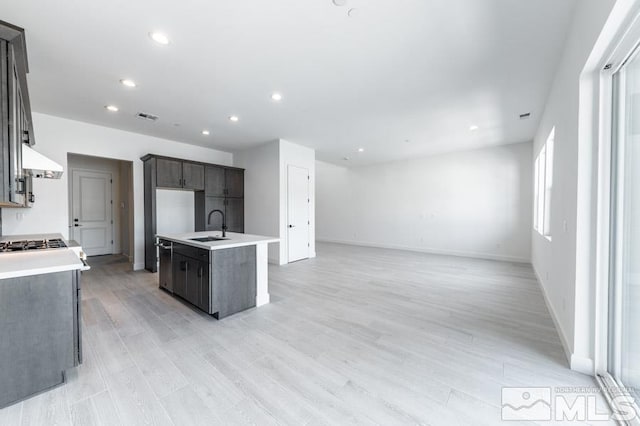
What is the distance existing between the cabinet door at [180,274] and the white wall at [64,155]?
2.40 m

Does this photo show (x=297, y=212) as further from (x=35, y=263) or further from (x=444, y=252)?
(x=35, y=263)

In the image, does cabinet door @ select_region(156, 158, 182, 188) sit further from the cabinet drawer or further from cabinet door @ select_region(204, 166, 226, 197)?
the cabinet drawer

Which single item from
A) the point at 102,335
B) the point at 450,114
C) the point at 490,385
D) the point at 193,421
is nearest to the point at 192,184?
the point at 102,335

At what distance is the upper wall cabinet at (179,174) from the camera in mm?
4977

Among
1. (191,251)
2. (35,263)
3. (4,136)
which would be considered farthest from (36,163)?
(191,251)

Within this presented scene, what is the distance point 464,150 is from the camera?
6574mm

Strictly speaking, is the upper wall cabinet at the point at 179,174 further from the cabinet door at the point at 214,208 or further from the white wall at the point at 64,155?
the white wall at the point at 64,155

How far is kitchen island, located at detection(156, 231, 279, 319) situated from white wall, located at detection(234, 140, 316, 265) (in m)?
2.18

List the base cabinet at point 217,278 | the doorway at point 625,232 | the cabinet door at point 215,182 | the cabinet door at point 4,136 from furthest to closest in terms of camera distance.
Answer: the cabinet door at point 215,182, the base cabinet at point 217,278, the cabinet door at point 4,136, the doorway at point 625,232

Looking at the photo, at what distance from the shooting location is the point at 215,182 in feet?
19.2

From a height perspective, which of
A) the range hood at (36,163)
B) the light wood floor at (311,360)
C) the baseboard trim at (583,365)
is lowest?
the light wood floor at (311,360)

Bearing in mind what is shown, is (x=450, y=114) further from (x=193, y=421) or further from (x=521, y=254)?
(x=193, y=421)

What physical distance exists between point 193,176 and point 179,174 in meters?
0.29

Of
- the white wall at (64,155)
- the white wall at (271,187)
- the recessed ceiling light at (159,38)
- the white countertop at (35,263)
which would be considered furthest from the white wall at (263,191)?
the white countertop at (35,263)
